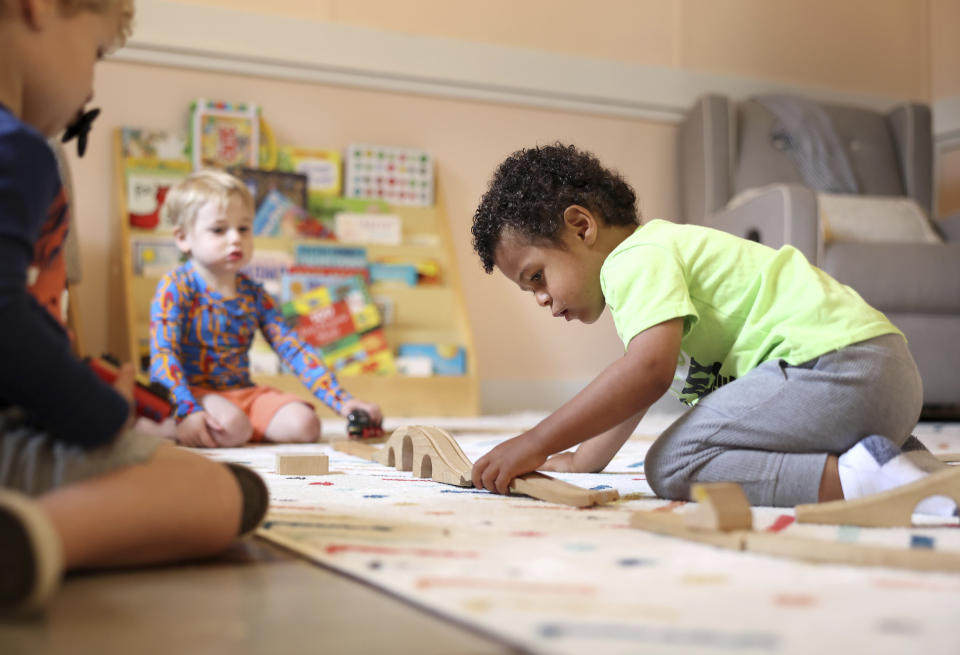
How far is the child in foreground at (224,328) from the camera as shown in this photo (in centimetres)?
172

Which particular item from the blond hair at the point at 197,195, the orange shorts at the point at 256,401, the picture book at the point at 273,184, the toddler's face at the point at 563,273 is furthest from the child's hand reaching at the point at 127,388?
the picture book at the point at 273,184

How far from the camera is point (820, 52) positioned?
3277mm

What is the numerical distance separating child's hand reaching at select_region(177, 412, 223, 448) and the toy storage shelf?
2.14 feet

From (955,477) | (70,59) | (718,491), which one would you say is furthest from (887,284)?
(70,59)

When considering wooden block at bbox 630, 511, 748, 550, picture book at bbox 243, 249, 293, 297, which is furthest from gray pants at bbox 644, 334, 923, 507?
picture book at bbox 243, 249, 293, 297

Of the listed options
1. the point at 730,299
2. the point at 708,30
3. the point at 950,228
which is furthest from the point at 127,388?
the point at 708,30

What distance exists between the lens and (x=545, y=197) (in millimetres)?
1027

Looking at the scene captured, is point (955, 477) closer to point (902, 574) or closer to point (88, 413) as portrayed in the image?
point (902, 574)

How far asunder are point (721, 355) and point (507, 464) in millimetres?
280

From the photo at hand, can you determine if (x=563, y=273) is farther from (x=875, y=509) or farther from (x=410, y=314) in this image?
(x=410, y=314)

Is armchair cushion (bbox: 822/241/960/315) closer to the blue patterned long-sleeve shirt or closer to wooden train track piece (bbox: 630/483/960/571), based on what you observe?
the blue patterned long-sleeve shirt

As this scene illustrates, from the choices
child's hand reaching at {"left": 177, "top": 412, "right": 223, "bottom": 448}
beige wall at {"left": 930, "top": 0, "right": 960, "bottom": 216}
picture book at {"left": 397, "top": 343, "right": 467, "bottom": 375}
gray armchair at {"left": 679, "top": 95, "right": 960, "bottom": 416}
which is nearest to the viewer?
child's hand reaching at {"left": 177, "top": 412, "right": 223, "bottom": 448}

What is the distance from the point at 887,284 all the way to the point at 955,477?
155cm

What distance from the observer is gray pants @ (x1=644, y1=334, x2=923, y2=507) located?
89 centimetres
